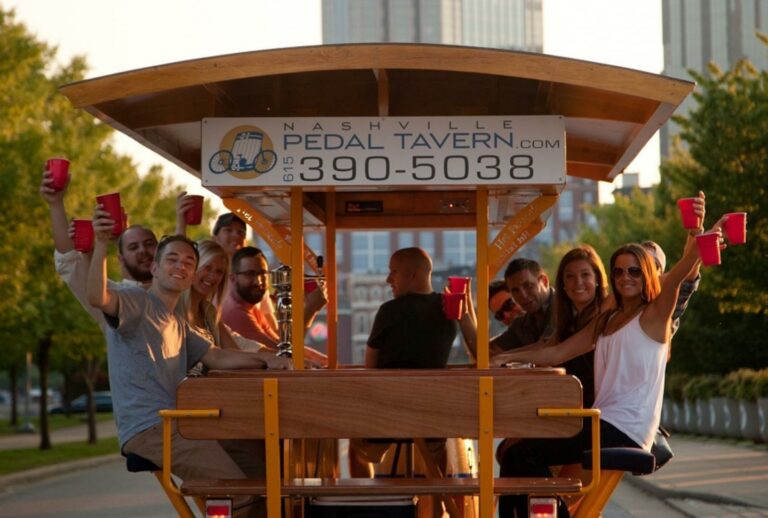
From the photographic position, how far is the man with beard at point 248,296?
10.3 metres

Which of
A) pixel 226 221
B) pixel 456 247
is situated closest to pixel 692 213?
pixel 226 221

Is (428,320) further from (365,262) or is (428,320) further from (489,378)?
(365,262)

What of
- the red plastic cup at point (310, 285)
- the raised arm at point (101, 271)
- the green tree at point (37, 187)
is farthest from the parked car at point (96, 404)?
the raised arm at point (101, 271)

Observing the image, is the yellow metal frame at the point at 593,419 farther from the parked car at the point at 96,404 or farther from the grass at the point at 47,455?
the parked car at the point at 96,404

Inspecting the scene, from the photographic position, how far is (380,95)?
798cm

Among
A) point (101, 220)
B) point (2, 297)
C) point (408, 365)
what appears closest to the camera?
point (101, 220)

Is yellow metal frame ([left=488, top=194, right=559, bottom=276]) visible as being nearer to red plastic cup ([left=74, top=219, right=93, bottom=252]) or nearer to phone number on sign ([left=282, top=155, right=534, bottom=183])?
phone number on sign ([left=282, top=155, right=534, bottom=183])

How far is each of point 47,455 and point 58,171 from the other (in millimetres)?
26173

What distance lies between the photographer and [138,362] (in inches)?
280

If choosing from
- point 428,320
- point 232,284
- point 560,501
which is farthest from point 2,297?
point 560,501

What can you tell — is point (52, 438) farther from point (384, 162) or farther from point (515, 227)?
point (384, 162)

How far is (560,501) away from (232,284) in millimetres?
3813

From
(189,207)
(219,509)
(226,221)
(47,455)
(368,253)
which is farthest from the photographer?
(368,253)

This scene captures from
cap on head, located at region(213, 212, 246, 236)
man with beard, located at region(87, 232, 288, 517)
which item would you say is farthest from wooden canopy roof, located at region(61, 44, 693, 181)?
cap on head, located at region(213, 212, 246, 236)
